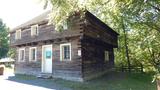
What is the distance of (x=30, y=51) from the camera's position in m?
20.2

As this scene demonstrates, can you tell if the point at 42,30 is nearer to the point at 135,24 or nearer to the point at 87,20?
the point at 87,20

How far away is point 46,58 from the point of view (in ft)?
60.6

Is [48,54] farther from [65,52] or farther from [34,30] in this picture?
[34,30]

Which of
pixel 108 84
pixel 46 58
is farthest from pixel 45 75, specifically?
pixel 108 84

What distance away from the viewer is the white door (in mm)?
18105

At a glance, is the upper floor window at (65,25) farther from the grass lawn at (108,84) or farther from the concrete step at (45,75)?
the concrete step at (45,75)

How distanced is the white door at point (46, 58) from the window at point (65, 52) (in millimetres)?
1612

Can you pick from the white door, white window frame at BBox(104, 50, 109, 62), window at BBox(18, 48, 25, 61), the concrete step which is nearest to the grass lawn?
the concrete step

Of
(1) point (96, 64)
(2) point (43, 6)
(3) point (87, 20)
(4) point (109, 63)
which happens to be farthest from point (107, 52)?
(2) point (43, 6)

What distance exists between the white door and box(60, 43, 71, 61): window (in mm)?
1612

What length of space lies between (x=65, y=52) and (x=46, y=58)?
249 centimetres

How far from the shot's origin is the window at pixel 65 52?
53.9 feet

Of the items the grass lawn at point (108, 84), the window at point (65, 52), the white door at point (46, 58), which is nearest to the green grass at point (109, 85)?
the grass lawn at point (108, 84)

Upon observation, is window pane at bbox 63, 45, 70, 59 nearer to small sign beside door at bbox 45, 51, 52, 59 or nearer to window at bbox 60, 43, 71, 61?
window at bbox 60, 43, 71, 61
